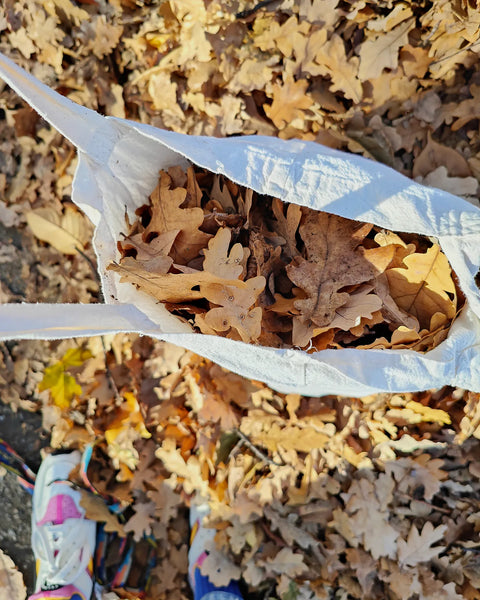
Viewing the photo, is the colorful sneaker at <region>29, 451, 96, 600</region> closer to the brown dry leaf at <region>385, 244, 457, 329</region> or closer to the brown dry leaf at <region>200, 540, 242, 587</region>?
the brown dry leaf at <region>200, 540, 242, 587</region>

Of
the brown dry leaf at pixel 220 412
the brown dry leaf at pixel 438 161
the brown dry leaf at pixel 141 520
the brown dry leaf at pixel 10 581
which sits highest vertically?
the brown dry leaf at pixel 438 161

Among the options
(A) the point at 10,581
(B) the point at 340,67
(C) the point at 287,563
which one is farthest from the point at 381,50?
(A) the point at 10,581

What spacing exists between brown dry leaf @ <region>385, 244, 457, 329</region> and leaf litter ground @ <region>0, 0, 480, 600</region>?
32 centimetres

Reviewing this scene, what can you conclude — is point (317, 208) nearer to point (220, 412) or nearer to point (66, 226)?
point (220, 412)

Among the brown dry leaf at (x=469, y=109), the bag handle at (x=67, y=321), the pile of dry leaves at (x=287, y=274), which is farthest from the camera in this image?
the brown dry leaf at (x=469, y=109)

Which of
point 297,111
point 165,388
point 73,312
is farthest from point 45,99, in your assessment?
point 165,388

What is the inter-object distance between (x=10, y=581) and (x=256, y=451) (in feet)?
4.23

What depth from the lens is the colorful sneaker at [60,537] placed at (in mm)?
2016

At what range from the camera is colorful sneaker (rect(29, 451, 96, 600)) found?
202 centimetres

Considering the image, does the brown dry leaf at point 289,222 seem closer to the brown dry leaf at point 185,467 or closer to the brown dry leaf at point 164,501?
the brown dry leaf at point 185,467

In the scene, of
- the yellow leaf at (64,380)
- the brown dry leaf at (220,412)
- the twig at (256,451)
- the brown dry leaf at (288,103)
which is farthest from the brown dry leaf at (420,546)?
the brown dry leaf at (288,103)

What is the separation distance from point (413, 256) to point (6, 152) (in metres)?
1.80

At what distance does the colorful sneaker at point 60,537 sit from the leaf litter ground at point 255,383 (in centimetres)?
15

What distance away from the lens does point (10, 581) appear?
6.97 feet
